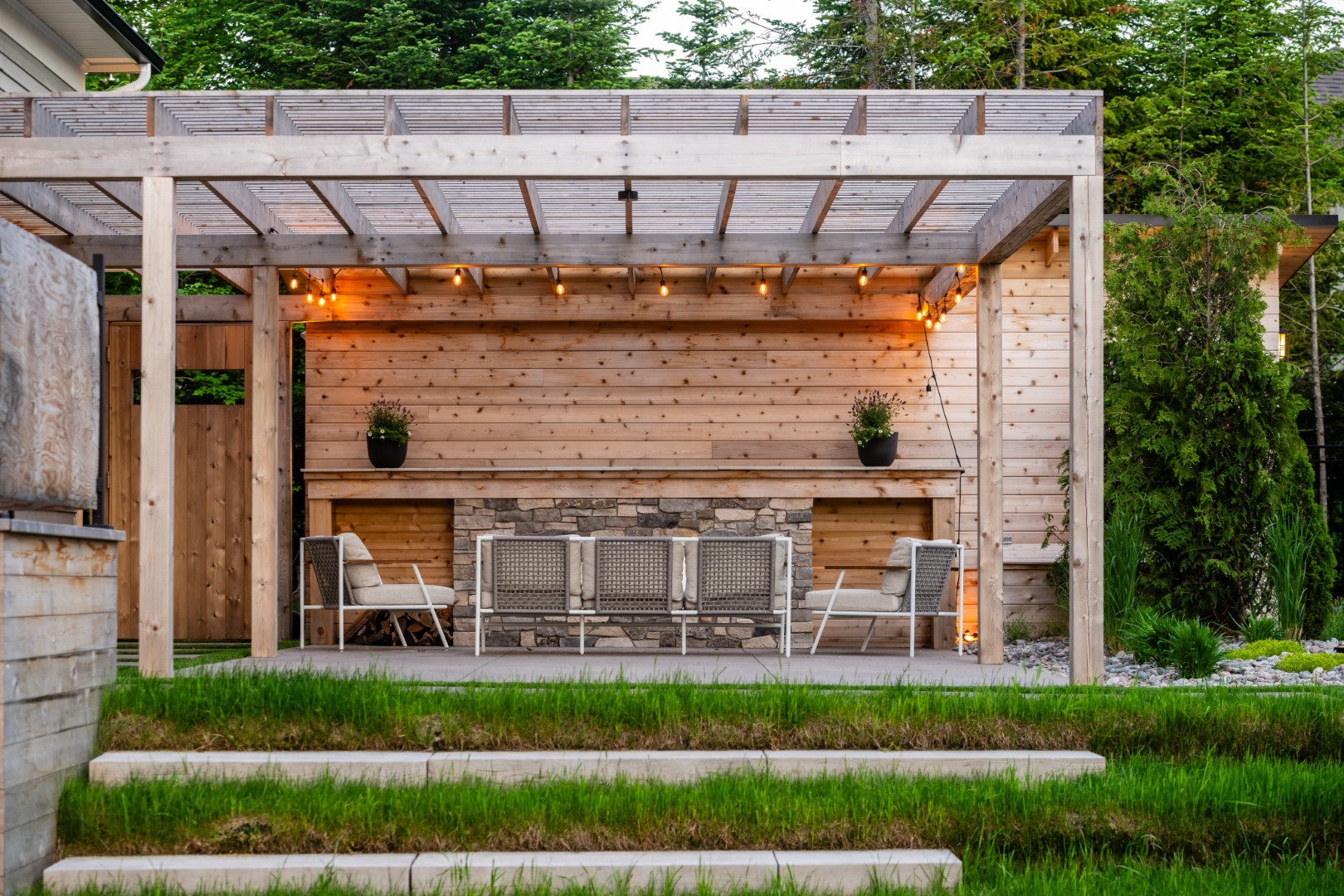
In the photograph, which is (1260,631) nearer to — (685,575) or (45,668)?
(685,575)

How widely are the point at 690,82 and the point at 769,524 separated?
969 centimetres

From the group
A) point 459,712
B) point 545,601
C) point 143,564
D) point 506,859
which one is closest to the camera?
point 506,859

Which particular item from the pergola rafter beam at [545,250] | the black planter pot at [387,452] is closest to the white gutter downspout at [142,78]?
the pergola rafter beam at [545,250]

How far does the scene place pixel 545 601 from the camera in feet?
24.7

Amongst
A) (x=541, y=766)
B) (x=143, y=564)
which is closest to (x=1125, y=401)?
(x=541, y=766)

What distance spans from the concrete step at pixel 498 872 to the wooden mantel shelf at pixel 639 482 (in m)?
5.41

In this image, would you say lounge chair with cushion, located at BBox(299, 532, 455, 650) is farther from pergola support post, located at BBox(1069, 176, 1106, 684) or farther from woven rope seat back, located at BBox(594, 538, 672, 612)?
pergola support post, located at BBox(1069, 176, 1106, 684)

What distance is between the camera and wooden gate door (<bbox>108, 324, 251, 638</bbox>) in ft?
32.0

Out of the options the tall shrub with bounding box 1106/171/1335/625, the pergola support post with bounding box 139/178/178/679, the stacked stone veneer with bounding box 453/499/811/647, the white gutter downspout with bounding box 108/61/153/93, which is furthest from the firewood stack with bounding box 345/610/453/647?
the tall shrub with bounding box 1106/171/1335/625

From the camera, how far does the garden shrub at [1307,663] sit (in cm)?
695

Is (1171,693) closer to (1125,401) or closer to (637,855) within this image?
(637,855)

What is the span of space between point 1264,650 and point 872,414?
3.23 meters

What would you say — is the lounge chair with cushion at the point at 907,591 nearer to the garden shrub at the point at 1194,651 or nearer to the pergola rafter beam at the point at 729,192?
the garden shrub at the point at 1194,651

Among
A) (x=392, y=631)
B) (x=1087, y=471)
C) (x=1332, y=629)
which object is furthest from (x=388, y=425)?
(x=1332, y=629)
